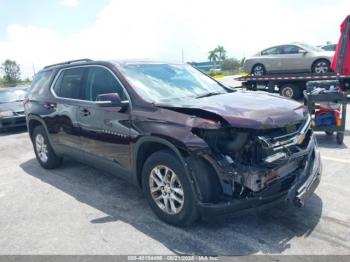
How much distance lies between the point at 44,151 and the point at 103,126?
7.59ft

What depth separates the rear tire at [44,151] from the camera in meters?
5.89

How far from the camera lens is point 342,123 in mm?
6402

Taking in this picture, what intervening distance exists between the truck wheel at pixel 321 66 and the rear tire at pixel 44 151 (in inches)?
414

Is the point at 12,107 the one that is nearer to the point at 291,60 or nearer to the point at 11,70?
the point at 291,60

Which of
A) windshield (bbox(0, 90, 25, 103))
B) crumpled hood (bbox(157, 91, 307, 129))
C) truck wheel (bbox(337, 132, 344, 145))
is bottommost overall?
truck wheel (bbox(337, 132, 344, 145))

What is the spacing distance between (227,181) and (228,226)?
0.72 meters

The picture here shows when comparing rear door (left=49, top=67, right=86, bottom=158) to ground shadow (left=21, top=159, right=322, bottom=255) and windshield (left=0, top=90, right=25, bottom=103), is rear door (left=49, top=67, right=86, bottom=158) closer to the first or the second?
ground shadow (left=21, top=159, right=322, bottom=255)

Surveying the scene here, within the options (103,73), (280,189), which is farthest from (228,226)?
(103,73)

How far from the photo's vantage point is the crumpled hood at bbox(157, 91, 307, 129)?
3.09 metres

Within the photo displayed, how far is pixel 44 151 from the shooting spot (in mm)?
6031

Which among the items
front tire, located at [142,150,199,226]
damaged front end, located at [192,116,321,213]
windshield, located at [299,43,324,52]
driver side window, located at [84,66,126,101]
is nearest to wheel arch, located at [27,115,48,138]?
driver side window, located at [84,66,126,101]

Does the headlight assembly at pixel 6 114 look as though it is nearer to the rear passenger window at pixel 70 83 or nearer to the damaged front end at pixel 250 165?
the rear passenger window at pixel 70 83

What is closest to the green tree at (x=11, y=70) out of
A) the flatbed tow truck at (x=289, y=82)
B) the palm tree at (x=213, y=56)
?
the palm tree at (x=213, y=56)

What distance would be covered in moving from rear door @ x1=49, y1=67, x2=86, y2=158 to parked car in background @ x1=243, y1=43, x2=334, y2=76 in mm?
10396
